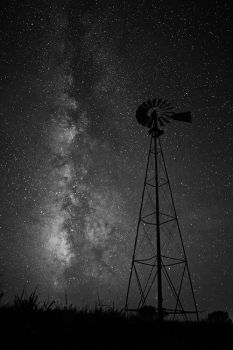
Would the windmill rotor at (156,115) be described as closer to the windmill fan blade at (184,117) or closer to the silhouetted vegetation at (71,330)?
the windmill fan blade at (184,117)

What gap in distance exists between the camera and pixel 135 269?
16969 millimetres

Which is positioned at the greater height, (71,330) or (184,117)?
(184,117)

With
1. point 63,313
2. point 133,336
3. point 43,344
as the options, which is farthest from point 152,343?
point 43,344

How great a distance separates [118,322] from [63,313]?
960 mm

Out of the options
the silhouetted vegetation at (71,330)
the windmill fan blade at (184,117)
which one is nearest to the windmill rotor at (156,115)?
the windmill fan blade at (184,117)

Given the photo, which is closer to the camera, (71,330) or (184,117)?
(71,330)

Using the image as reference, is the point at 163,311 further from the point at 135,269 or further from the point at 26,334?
the point at 26,334

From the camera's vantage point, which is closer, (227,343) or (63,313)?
(63,313)

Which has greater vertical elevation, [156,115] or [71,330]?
[156,115]

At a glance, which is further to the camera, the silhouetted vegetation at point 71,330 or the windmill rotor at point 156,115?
the windmill rotor at point 156,115

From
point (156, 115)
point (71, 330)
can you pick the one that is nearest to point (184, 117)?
point (156, 115)

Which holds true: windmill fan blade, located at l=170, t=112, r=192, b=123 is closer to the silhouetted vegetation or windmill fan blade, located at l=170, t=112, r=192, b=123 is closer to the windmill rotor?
the windmill rotor

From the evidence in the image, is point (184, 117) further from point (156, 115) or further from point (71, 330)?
point (71, 330)

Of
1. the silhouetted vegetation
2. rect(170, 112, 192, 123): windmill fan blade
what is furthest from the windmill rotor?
the silhouetted vegetation
